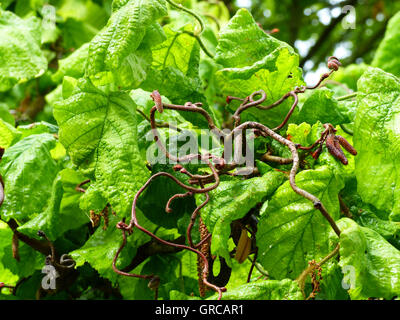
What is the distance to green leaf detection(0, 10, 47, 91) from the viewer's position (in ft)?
2.65

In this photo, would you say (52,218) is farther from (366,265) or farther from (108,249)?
(366,265)

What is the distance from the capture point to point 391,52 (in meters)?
1.29

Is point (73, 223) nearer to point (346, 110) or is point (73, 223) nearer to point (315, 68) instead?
point (346, 110)

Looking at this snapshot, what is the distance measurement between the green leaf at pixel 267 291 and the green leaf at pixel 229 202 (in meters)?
0.05

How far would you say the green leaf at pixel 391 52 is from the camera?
128cm

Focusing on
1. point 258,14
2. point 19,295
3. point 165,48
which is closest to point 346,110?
point 165,48

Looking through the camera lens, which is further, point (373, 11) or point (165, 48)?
point (373, 11)

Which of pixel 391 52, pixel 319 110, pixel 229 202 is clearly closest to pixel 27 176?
pixel 229 202

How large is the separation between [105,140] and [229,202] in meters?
0.17

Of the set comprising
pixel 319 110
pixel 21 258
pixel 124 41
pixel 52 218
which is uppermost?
pixel 124 41

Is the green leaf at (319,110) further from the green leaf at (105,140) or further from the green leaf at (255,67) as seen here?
the green leaf at (105,140)

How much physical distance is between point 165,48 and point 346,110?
0.89 feet

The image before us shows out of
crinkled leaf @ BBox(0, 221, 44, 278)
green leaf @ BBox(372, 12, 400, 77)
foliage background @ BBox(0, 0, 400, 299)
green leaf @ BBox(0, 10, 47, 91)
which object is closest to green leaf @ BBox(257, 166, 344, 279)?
foliage background @ BBox(0, 0, 400, 299)
